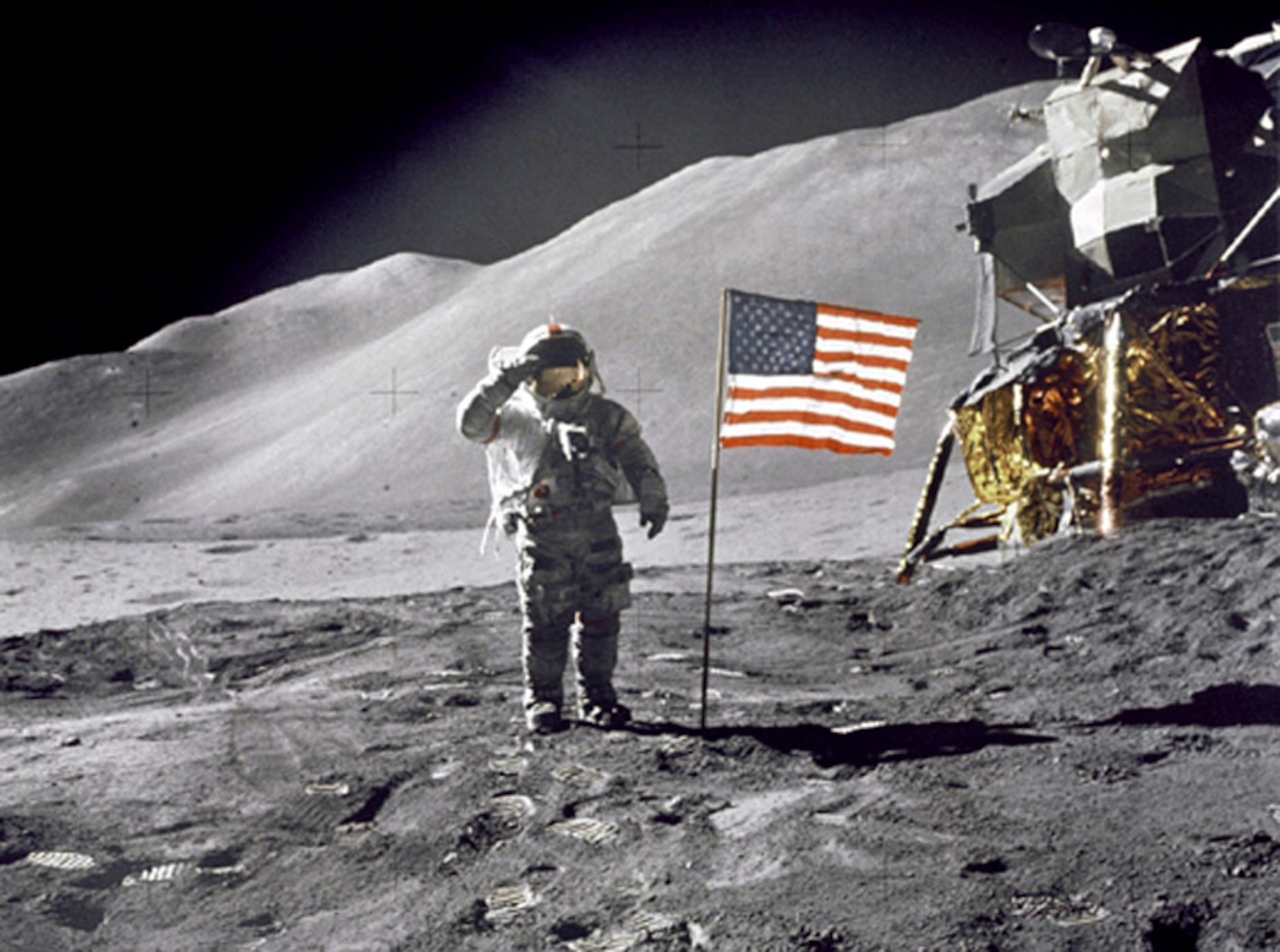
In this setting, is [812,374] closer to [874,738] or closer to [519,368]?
[519,368]

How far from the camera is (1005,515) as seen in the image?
630 cm

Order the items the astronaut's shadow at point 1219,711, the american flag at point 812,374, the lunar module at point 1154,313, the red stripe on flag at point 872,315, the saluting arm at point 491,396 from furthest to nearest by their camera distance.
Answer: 1. the lunar module at point 1154,313
2. the red stripe on flag at point 872,315
3. the american flag at point 812,374
4. the saluting arm at point 491,396
5. the astronaut's shadow at point 1219,711

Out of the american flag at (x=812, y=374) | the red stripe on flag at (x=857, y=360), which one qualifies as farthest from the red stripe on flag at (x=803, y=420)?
→ the red stripe on flag at (x=857, y=360)

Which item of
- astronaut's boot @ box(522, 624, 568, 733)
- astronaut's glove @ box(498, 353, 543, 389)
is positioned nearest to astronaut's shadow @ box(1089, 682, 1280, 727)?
astronaut's boot @ box(522, 624, 568, 733)

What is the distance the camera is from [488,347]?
69.4ft

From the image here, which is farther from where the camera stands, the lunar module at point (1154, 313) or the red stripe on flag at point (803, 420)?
the lunar module at point (1154, 313)

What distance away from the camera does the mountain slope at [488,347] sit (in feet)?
54.2

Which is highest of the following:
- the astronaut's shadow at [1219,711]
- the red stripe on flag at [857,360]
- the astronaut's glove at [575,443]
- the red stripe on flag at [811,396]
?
the red stripe on flag at [857,360]

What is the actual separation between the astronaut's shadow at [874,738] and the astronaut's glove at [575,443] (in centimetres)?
100

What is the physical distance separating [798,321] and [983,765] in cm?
187

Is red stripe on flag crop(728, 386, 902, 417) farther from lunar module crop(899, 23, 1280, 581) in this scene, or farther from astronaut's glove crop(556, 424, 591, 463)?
lunar module crop(899, 23, 1280, 581)

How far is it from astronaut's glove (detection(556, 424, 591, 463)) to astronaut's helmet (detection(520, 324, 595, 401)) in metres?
0.17

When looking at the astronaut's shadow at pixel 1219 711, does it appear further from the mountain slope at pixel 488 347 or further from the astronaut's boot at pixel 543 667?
the mountain slope at pixel 488 347

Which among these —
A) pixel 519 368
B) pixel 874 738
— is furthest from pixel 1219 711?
pixel 519 368
